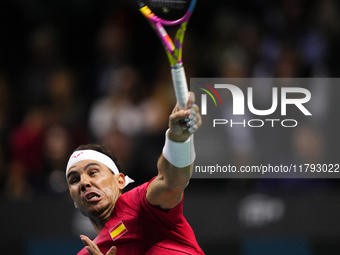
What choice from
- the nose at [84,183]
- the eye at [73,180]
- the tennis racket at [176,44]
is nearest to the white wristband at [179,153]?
the tennis racket at [176,44]

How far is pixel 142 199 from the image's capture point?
2172mm

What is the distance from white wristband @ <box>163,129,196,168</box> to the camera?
73.4 inches

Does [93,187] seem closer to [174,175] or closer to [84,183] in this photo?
[84,183]

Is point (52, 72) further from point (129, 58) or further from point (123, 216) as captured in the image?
point (123, 216)

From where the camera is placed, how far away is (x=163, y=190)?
2.01 meters

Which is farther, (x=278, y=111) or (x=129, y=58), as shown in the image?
(x=129, y=58)

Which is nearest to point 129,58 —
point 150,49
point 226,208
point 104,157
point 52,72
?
point 150,49

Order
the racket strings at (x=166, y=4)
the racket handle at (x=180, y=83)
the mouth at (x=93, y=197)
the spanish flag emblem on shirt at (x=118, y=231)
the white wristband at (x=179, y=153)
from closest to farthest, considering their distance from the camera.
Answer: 1. the racket handle at (x=180, y=83)
2. the white wristband at (x=179, y=153)
3. the racket strings at (x=166, y=4)
4. the spanish flag emblem on shirt at (x=118, y=231)
5. the mouth at (x=93, y=197)

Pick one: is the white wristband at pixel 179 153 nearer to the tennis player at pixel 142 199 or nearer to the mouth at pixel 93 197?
the tennis player at pixel 142 199

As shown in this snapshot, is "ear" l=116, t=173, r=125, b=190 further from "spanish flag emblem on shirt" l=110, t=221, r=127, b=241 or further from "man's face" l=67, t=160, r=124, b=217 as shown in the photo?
"spanish flag emblem on shirt" l=110, t=221, r=127, b=241

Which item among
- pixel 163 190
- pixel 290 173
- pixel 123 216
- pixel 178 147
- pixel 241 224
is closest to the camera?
pixel 178 147

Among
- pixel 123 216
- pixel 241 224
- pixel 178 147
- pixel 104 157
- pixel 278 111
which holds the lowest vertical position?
pixel 241 224

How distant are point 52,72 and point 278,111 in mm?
2562

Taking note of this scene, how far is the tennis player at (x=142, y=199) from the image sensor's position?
6.15ft
